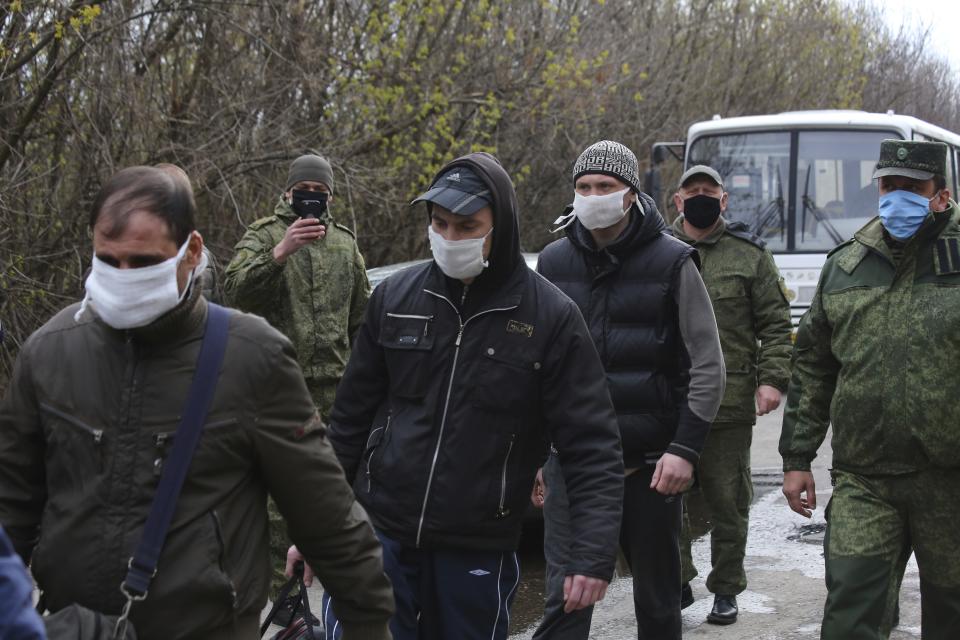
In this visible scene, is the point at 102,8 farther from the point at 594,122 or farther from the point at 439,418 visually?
the point at 594,122

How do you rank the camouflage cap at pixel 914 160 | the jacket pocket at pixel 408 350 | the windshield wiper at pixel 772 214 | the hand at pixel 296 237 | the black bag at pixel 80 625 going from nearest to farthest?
the black bag at pixel 80 625 < the jacket pocket at pixel 408 350 < the camouflage cap at pixel 914 160 < the hand at pixel 296 237 < the windshield wiper at pixel 772 214

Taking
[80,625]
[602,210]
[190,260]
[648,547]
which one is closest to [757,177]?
[602,210]

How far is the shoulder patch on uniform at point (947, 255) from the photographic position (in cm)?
436

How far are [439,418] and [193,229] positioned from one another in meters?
1.23

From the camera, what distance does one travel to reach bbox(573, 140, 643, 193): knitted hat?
5.02 metres

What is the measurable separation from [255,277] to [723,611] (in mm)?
2647

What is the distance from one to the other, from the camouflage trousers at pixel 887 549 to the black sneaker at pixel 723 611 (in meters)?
1.72

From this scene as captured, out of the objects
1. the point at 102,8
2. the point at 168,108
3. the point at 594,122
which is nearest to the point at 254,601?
the point at 102,8

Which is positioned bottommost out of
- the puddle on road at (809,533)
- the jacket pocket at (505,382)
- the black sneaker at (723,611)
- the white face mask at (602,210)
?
the puddle on road at (809,533)

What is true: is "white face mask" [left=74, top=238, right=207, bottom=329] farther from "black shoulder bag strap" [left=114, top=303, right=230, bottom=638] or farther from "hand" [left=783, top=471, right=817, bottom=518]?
"hand" [left=783, top=471, right=817, bottom=518]

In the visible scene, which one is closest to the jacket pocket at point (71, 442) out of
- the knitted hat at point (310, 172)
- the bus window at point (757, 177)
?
the knitted hat at point (310, 172)

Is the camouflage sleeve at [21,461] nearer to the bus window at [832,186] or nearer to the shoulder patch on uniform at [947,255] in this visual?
the shoulder patch on uniform at [947,255]

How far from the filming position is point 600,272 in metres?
4.91

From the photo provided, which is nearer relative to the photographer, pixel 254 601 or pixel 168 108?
pixel 254 601
